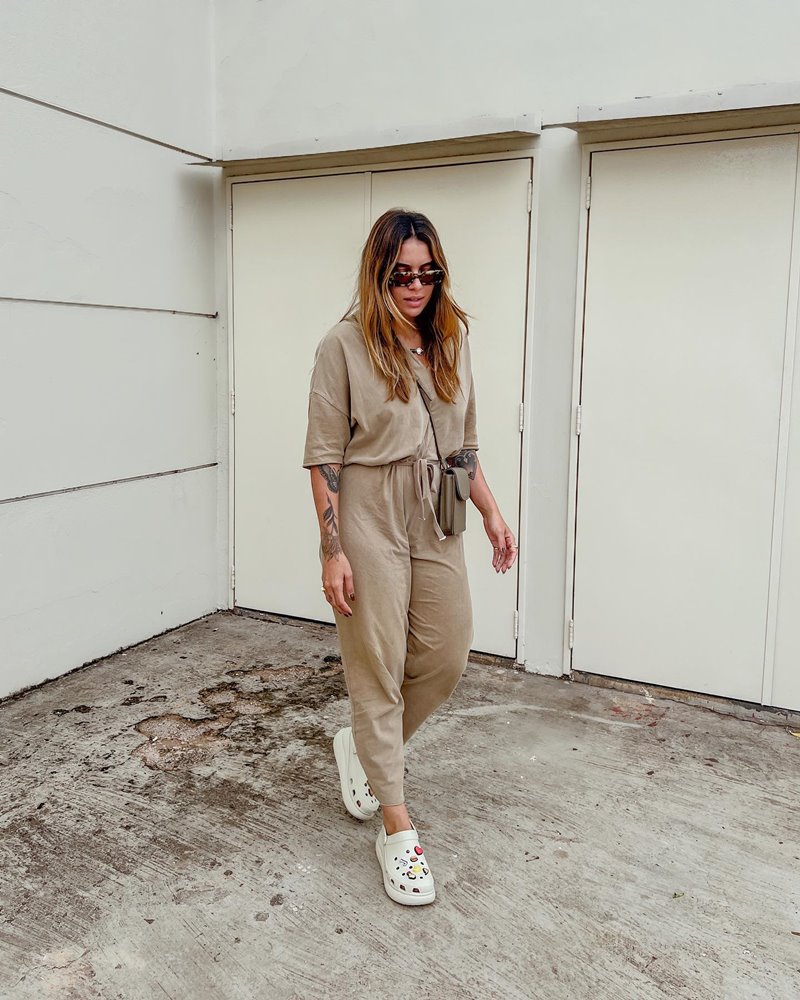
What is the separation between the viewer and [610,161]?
3.82 m

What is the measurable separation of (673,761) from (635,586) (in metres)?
0.85

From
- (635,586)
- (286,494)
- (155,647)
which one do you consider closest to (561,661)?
(635,586)

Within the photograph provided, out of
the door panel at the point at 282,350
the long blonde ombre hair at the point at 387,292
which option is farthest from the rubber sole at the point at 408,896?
the door panel at the point at 282,350

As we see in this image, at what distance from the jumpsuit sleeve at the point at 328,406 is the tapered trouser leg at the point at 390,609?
100mm

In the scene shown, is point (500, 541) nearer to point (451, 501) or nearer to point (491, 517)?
point (491, 517)

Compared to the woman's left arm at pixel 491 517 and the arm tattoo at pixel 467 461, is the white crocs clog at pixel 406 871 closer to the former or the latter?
the woman's left arm at pixel 491 517

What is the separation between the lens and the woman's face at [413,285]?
2436 millimetres

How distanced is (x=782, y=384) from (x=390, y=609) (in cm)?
208

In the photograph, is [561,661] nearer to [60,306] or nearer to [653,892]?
[653,892]

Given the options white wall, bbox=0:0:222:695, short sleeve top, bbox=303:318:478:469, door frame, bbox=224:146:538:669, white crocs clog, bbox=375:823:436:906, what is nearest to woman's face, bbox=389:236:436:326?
short sleeve top, bbox=303:318:478:469

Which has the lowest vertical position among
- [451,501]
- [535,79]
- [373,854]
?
[373,854]

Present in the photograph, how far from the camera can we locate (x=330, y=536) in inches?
96.9

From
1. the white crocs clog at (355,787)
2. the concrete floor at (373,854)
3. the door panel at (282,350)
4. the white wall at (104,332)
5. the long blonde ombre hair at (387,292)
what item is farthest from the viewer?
the door panel at (282,350)

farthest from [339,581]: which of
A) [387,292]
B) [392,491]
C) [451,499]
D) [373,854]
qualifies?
[373,854]
